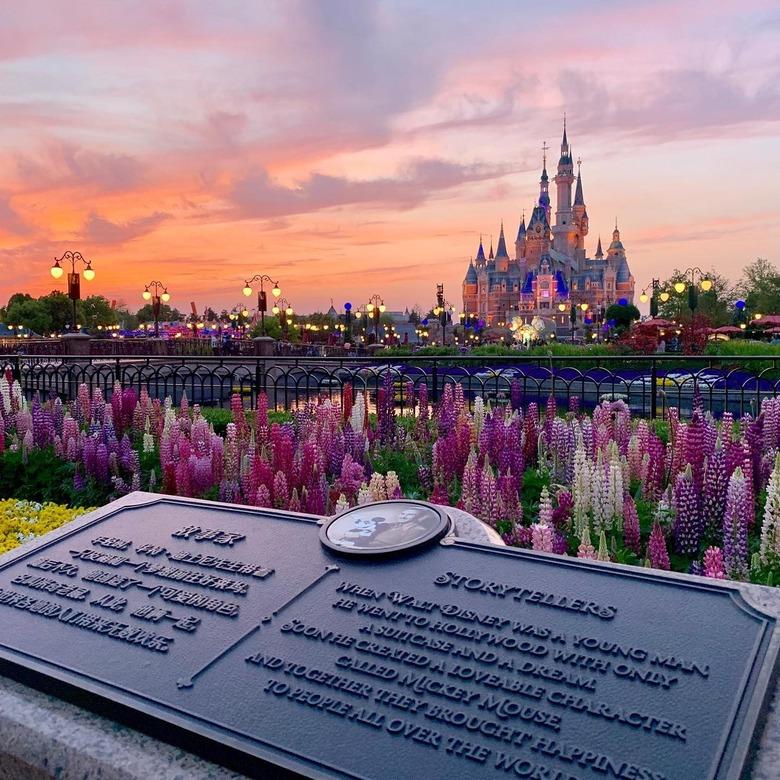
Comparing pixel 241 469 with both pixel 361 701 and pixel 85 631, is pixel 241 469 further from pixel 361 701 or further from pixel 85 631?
pixel 361 701

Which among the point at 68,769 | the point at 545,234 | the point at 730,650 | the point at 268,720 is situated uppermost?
the point at 545,234

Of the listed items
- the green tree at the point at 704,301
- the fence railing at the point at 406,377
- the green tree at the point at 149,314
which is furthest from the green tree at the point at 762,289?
the green tree at the point at 149,314

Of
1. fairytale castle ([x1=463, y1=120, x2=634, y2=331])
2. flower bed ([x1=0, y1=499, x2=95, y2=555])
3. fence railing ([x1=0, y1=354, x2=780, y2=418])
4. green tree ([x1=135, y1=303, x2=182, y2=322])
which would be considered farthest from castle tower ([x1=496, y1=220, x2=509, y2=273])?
flower bed ([x1=0, y1=499, x2=95, y2=555])

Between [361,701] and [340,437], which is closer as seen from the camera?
[361,701]

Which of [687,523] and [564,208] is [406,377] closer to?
[687,523]

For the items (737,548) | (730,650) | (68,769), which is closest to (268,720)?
(68,769)

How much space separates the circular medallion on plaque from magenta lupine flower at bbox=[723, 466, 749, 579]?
1900mm

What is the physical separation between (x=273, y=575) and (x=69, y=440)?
5.59m

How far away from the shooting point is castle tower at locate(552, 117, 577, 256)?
14662 centimetres

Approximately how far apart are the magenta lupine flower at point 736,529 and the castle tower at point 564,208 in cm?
14782

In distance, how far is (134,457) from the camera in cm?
719

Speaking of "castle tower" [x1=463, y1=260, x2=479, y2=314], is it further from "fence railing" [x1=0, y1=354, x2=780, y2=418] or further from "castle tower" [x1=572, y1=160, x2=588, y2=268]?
"fence railing" [x1=0, y1=354, x2=780, y2=418]

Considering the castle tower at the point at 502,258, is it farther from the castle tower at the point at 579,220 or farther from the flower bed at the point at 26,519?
the flower bed at the point at 26,519

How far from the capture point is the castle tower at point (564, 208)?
146625mm
